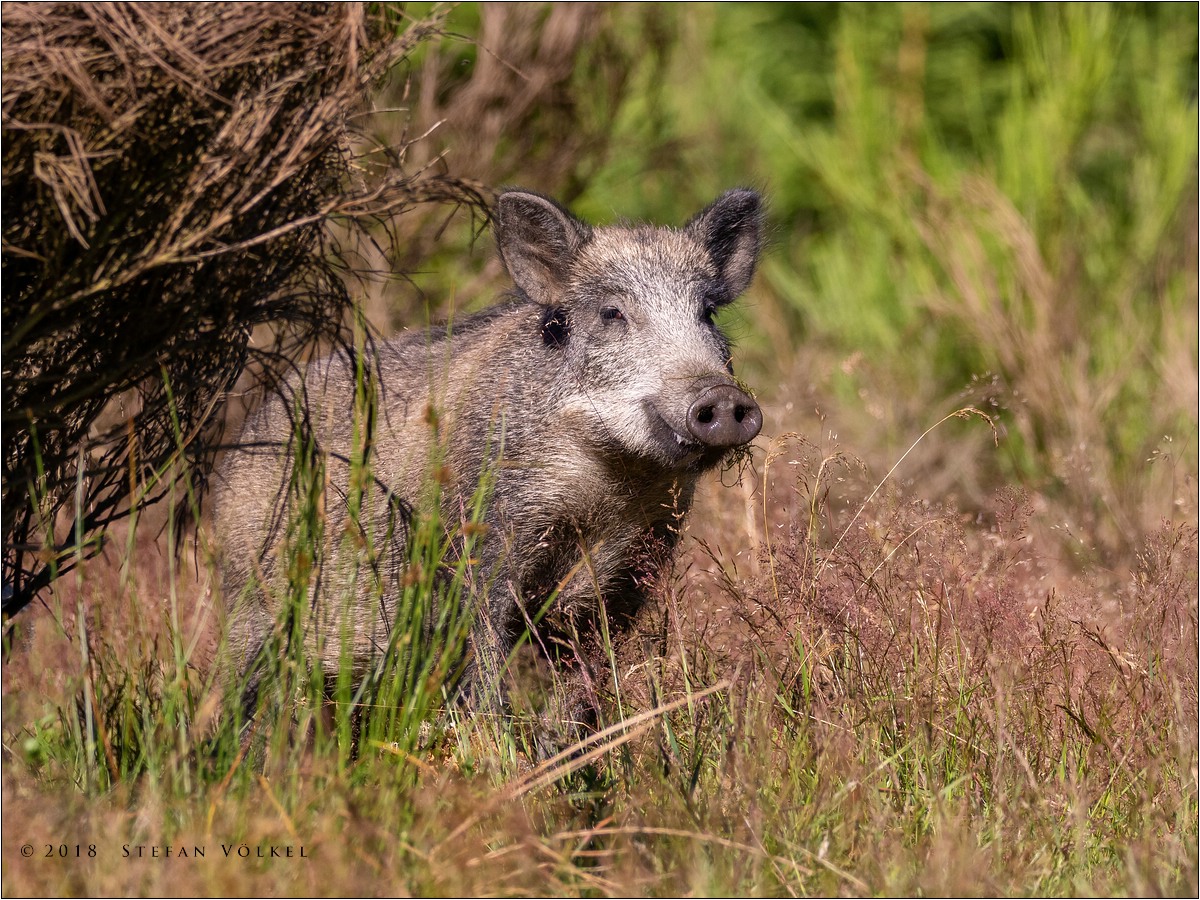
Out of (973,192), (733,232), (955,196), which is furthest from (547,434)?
(955,196)

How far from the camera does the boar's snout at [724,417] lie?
4270mm

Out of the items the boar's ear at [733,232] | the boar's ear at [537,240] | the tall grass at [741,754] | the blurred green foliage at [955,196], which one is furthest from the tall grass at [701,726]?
the blurred green foliage at [955,196]

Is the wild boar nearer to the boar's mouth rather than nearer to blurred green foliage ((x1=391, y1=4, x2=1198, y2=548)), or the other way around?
the boar's mouth

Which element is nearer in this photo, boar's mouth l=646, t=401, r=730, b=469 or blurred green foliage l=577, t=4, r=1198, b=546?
boar's mouth l=646, t=401, r=730, b=469

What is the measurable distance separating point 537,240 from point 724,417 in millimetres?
1270

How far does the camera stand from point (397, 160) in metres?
3.70

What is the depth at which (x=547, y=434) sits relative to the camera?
4793 mm

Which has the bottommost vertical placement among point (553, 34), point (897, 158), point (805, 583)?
point (805, 583)

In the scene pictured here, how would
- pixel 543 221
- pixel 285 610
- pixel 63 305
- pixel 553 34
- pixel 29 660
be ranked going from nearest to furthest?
pixel 63 305 < pixel 285 610 < pixel 29 660 < pixel 543 221 < pixel 553 34

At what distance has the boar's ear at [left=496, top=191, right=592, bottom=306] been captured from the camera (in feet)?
16.5

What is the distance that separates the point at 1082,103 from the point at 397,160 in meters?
6.75

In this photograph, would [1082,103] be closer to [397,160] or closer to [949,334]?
[949,334]

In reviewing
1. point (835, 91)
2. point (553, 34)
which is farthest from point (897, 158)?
point (553, 34)

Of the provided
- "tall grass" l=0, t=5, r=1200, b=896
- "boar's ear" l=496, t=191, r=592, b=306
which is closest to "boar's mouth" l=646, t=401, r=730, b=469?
"tall grass" l=0, t=5, r=1200, b=896
